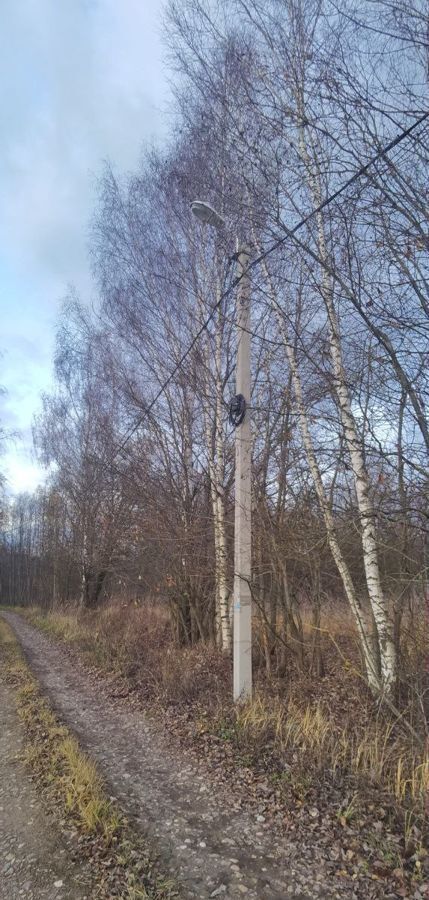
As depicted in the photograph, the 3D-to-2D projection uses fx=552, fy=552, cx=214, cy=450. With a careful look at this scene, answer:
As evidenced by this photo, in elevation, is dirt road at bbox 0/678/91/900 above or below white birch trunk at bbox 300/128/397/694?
below

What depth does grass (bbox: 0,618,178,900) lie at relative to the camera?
10.2 ft

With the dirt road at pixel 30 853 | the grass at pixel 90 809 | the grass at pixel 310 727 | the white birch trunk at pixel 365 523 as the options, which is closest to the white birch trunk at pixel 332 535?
the white birch trunk at pixel 365 523

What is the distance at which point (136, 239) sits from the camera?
10.5 meters

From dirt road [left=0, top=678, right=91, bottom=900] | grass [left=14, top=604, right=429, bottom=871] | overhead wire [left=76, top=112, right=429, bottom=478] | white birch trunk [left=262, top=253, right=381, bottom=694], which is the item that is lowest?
dirt road [left=0, top=678, right=91, bottom=900]

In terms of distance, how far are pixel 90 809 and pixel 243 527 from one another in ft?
11.5

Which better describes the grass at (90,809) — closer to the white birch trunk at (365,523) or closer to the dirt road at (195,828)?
the dirt road at (195,828)

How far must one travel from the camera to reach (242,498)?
21.9 feet

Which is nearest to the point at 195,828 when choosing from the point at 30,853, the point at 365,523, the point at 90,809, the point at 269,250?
the point at 90,809

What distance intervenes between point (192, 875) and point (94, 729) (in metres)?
3.29

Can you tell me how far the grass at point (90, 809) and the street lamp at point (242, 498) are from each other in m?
1.98

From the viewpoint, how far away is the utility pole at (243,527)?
635 cm

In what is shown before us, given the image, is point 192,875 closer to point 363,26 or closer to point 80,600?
point 363,26

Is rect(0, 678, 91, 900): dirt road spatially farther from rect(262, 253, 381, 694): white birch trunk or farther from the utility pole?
rect(262, 253, 381, 694): white birch trunk

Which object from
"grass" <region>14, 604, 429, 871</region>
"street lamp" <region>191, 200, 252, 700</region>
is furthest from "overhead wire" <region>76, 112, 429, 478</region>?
"grass" <region>14, 604, 429, 871</region>
